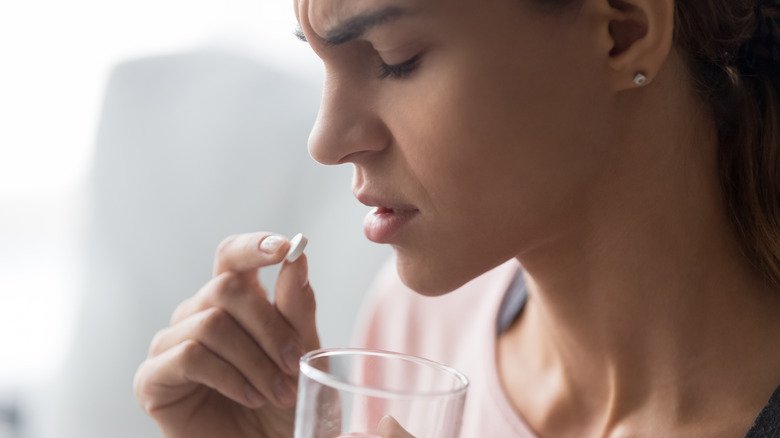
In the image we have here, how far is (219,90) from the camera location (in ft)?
4.96

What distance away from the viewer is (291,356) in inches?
37.6

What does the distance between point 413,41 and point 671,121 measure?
26 centimetres

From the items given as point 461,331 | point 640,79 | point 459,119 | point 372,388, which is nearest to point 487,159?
point 459,119

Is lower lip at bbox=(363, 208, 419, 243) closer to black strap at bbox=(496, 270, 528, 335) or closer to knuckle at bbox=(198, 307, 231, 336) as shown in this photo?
knuckle at bbox=(198, 307, 231, 336)

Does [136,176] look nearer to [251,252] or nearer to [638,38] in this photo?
[251,252]

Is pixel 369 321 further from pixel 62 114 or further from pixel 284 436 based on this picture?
pixel 62 114

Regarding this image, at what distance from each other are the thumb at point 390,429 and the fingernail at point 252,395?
32 cm

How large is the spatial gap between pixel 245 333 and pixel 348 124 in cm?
25

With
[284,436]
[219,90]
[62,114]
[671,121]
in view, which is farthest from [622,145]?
[62,114]

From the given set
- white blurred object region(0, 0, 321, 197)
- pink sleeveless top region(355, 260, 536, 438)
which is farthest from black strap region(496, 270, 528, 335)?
white blurred object region(0, 0, 321, 197)

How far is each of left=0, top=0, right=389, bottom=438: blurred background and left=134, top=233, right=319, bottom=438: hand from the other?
48cm

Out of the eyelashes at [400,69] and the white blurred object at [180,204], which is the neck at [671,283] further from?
the white blurred object at [180,204]

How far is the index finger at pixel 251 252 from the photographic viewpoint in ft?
3.05

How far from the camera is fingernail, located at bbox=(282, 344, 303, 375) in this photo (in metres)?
0.95
